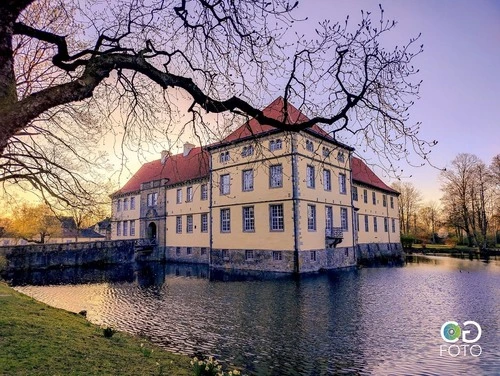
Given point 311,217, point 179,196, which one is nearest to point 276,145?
point 311,217

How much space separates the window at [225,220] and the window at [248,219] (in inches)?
73.5

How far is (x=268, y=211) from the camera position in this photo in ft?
79.6

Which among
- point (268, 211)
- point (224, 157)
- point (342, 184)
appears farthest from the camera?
point (342, 184)

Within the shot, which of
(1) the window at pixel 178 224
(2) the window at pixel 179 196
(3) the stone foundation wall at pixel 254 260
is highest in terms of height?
(2) the window at pixel 179 196

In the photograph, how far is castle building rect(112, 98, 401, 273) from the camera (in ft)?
75.8

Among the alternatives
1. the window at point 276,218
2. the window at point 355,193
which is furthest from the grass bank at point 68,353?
the window at point 355,193

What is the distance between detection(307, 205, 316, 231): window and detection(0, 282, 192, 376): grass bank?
17.7 m

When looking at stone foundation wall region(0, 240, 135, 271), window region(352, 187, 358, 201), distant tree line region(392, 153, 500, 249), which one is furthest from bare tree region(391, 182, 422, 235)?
stone foundation wall region(0, 240, 135, 271)

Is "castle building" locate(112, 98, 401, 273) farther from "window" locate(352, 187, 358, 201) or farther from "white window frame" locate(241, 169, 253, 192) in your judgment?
"window" locate(352, 187, 358, 201)

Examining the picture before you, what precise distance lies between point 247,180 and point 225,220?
3.96 metres

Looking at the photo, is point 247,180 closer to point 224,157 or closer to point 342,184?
point 224,157

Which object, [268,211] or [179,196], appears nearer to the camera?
[268,211]

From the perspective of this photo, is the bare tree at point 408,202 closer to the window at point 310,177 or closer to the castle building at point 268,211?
the castle building at point 268,211

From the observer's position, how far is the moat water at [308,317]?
730cm
